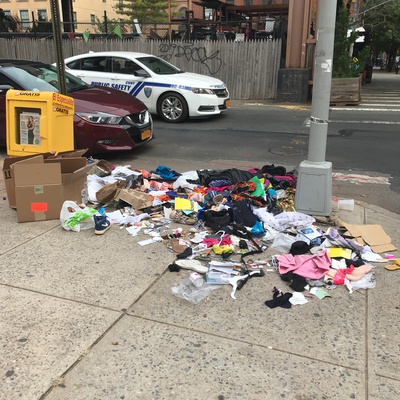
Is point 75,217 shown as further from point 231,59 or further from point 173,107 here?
point 231,59

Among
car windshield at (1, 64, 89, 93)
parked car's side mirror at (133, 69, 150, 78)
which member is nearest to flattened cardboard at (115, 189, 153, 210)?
car windshield at (1, 64, 89, 93)

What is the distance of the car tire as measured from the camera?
37.2ft

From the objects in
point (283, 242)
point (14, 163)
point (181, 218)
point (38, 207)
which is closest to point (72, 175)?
point (38, 207)

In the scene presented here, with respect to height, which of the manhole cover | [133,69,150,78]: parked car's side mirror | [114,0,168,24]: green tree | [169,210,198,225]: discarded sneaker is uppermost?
[114,0,168,24]: green tree

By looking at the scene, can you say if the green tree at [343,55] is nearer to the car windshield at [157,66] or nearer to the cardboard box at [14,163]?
the car windshield at [157,66]

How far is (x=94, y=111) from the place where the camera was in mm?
7137

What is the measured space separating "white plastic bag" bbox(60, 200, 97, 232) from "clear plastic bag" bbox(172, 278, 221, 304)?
1555mm

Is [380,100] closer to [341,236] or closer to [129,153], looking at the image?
[129,153]

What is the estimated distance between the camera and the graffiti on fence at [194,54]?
1641 cm

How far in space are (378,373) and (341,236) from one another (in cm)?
189

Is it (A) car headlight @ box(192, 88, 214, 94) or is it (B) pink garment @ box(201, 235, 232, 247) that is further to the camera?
(A) car headlight @ box(192, 88, 214, 94)

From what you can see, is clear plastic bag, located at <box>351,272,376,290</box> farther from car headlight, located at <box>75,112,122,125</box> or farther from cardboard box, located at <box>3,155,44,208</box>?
car headlight, located at <box>75,112,122,125</box>

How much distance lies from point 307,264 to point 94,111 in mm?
4818

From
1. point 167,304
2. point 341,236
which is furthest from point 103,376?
point 341,236
